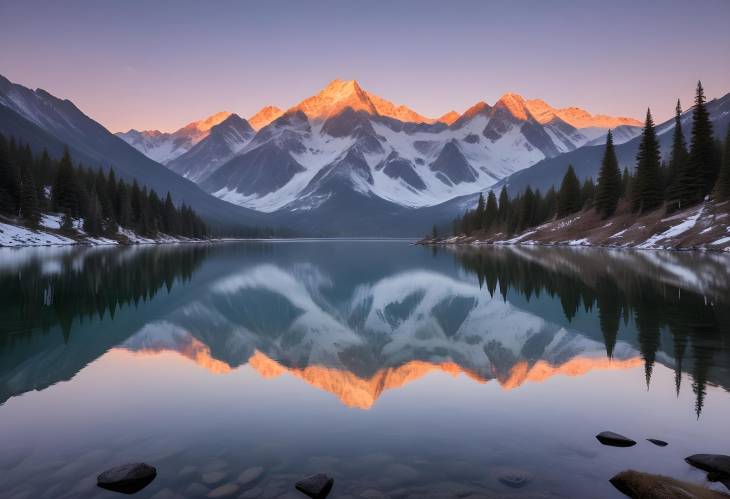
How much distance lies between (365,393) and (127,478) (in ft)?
28.2

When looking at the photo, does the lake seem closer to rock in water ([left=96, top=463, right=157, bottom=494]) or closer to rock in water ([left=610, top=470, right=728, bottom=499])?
rock in water ([left=96, top=463, right=157, bottom=494])

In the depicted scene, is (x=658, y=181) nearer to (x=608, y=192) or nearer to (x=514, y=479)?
(x=608, y=192)

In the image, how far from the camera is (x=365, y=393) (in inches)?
678

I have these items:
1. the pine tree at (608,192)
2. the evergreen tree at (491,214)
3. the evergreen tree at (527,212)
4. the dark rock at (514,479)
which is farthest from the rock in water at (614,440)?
the evergreen tree at (491,214)

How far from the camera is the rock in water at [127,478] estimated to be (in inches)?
395

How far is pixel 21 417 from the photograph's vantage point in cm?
1373

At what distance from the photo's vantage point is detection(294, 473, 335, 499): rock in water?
973 centimetres

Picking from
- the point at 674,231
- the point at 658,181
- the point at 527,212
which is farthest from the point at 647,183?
the point at 527,212

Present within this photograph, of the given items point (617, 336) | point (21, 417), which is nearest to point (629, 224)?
point (617, 336)

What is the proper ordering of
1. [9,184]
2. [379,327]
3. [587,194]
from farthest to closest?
[587,194] → [9,184] → [379,327]

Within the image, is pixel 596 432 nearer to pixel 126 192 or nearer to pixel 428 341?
pixel 428 341

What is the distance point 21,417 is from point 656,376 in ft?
67.6

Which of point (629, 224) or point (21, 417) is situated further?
point (629, 224)

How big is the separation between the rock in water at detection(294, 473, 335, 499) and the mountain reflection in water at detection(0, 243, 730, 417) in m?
5.97
